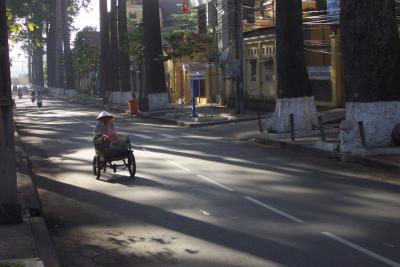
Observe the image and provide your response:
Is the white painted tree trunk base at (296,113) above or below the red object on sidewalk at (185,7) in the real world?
below

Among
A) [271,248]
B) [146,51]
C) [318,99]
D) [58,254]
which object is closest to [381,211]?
[271,248]

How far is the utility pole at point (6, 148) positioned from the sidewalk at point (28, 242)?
21 cm

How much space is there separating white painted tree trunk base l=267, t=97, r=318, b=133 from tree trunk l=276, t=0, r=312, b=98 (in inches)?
8.4

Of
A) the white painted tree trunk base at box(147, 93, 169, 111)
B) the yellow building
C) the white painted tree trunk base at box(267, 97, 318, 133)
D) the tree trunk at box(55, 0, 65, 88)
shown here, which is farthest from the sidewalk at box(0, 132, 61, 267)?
the tree trunk at box(55, 0, 65, 88)

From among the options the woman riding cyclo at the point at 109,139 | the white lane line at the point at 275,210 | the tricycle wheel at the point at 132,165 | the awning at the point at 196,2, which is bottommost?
the white lane line at the point at 275,210

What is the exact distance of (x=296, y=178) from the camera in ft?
42.5

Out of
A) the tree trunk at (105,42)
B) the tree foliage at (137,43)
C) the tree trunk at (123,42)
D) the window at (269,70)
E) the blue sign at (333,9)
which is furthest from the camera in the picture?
the tree trunk at (105,42)

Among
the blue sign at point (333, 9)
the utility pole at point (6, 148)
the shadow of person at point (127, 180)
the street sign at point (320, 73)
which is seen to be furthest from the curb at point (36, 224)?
the street sign at point (320, 73)

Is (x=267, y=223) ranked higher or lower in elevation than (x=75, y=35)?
lower

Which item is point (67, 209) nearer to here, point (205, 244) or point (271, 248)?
point (205, 244)

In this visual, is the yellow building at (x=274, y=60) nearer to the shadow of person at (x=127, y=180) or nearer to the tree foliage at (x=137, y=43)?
the tree foliage at (x=137, y=43)

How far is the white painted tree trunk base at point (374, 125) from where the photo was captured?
51.5 ft

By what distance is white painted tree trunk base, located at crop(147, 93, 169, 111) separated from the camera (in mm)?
40344

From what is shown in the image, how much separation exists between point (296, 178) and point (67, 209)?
480 cm
